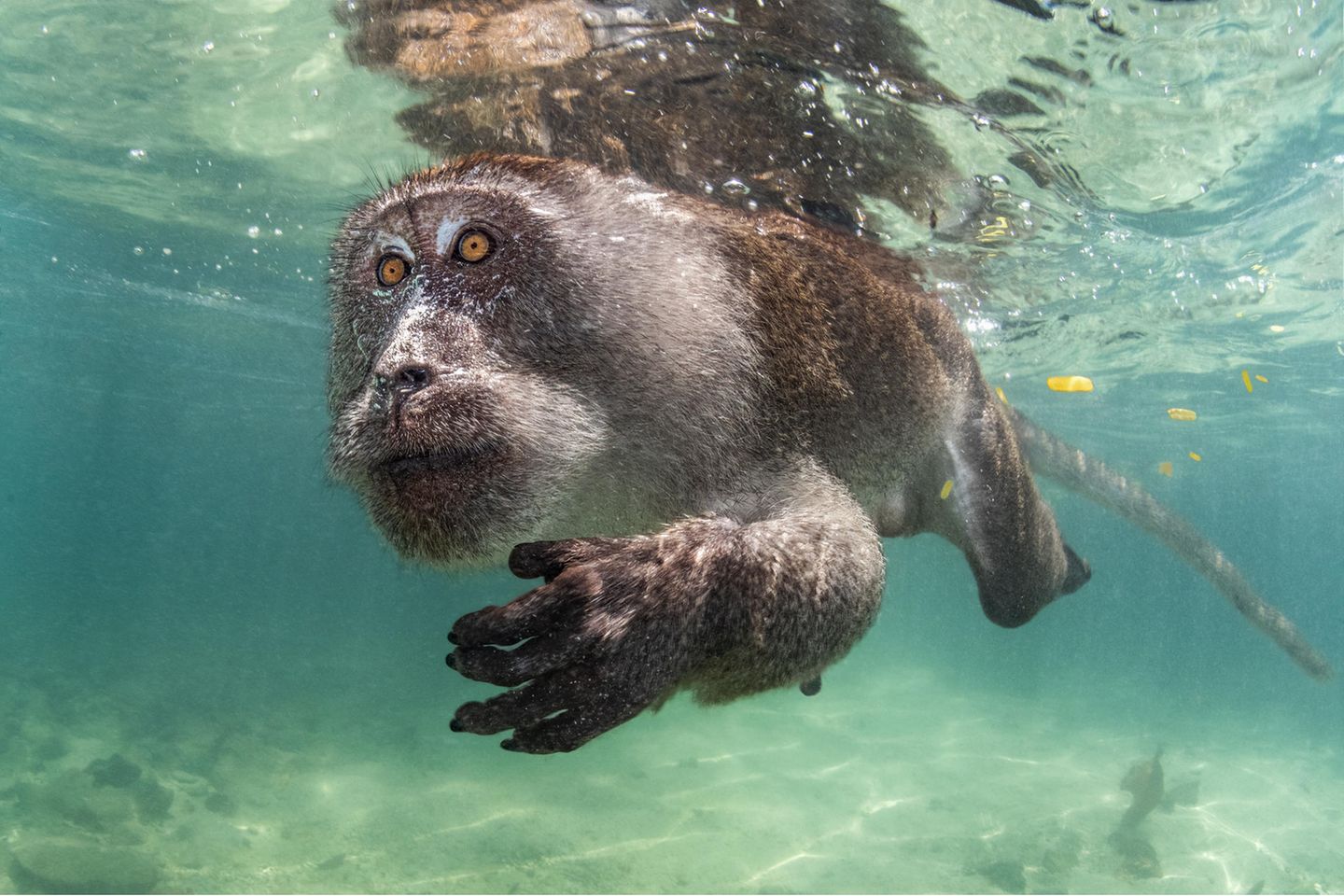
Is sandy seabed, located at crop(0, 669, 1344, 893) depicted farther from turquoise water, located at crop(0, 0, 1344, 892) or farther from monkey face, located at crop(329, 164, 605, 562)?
monkey face, located at crop(329, 164, 605, 562)

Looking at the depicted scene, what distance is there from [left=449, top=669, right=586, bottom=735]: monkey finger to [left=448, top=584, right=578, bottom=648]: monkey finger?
0.43ft

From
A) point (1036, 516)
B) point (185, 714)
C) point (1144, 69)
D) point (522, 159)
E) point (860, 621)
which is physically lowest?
point (185, 714)

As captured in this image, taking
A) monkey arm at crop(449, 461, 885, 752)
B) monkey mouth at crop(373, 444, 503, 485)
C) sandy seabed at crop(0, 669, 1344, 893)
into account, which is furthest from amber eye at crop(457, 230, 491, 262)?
sandy seabed at crop(0, 669, 1344, 893)

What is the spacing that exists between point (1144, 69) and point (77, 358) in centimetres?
4568

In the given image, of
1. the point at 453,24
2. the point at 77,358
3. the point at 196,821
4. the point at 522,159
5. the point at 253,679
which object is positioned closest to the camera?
the point at 522,159

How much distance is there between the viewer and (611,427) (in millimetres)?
2939

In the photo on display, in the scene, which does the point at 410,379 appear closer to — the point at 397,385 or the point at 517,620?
the point at 397,385

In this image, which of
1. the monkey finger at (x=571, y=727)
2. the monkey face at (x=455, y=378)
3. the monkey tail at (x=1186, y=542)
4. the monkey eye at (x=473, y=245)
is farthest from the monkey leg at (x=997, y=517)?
the monkey tail at (x=1186, y=542)

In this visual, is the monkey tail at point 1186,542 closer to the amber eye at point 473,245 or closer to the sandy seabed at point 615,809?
the sandy seabed at point 615,809

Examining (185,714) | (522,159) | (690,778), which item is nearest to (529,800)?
(690,778)

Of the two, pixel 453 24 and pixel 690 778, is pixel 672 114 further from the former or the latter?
pixel 690 778

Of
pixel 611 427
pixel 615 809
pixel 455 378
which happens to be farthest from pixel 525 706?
pixel 615 809

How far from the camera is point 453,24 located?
5594 millimetres

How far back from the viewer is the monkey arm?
2111 millimetres
